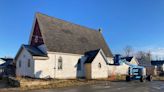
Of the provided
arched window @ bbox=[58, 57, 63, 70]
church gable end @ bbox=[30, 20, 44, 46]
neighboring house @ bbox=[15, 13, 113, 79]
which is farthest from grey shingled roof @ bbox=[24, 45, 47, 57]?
arched window @ bbox=[58, 57, 63, 70]

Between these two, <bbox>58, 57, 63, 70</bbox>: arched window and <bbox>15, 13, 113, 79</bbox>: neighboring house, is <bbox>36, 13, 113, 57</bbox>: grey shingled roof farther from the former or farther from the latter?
<bbox>58, 57, 63, 70</bbox>: arched window

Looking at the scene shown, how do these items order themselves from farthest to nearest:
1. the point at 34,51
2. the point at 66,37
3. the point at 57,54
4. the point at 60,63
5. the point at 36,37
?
the point at 66,37, the point at 36,37, the point at 60,63, the point at 57,54, the point at 34,51

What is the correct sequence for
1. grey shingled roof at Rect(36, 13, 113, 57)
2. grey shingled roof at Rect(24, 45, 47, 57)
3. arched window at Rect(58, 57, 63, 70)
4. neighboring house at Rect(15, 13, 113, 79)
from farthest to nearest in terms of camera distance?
arched window at Rect(58, 57, 63, 70)
grey shingled roof at Rect(36, 13, 113, 57)
neighboring house at Rect(15, 13, 113, 79)
grey shingled roof at Rect(24, 45, 47, 57)

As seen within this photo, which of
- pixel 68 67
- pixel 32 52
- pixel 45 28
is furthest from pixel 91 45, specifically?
pixel 32 52

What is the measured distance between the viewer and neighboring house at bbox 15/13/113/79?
27.7m

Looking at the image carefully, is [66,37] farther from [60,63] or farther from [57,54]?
[60,63]

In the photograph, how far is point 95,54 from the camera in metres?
31.7

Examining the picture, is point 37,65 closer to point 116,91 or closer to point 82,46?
point 82,46

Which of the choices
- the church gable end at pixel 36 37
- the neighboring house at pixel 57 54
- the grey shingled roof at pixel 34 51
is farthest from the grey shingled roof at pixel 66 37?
the grey shingled roof at pixel 34 51

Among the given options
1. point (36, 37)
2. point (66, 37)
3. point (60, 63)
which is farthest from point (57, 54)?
A: point (36, 37)

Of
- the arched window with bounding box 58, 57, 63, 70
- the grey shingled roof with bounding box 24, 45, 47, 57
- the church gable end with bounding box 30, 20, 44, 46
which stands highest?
the church gable end with bounding box 30, 20, 44, 46

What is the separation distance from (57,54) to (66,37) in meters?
4.18

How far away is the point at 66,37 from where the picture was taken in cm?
3216

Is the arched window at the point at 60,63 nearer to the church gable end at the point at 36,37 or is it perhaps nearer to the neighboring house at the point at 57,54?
the neighboring house at the point at 57,54
